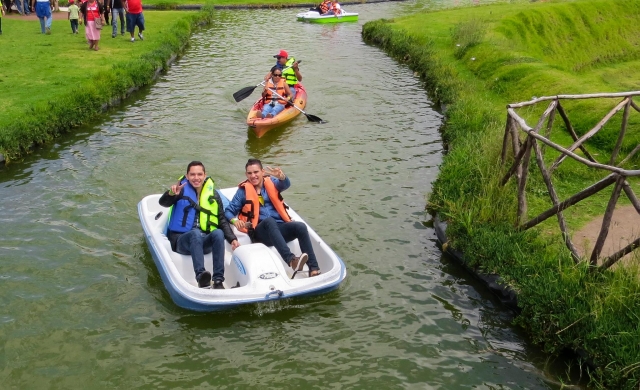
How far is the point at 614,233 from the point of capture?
822 cm

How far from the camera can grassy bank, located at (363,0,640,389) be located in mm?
6242

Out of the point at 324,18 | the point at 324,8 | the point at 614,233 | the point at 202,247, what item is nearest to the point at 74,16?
the point at 324,18

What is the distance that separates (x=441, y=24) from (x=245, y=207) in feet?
61.7

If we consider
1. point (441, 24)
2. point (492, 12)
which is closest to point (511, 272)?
point (441, 24)

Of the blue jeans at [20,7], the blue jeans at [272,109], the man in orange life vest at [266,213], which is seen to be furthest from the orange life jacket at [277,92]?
the blue jeans at [20,7]

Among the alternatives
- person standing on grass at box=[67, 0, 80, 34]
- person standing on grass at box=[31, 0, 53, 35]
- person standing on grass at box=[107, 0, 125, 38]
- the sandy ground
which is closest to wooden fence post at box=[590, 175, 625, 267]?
the sandy ground

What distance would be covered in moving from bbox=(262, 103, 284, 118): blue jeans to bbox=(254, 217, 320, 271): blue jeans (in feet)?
21.1

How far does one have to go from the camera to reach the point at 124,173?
450 inches

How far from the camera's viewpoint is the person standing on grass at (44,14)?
22.0 m

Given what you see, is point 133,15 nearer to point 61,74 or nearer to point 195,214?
point 61,74

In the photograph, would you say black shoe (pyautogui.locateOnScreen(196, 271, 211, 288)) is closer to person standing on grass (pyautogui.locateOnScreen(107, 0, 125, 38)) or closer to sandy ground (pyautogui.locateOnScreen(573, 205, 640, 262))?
sandy ground (pyautogui.locateOnScreen(573, 205, 640, 262))

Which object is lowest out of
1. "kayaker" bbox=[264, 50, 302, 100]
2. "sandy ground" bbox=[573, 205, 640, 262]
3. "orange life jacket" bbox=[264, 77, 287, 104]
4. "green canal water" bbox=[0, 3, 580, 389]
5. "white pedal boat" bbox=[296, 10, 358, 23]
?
"green canal water" bbox=[0, 3, 580, 389]

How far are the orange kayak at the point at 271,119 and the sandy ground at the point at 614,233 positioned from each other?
23.8 ft

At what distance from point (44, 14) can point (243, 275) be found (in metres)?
18.6
